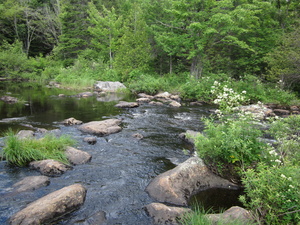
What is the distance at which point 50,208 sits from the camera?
369 centimetres

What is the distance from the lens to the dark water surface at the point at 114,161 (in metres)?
4.12

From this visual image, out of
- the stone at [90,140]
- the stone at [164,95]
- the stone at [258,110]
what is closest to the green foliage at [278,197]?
the stone at [258,110]

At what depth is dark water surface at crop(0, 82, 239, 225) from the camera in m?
4.12

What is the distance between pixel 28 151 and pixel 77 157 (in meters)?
1.26

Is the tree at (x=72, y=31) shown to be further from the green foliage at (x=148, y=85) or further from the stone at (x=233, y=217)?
the stone at (x=233, y=217)

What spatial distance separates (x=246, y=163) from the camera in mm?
4637

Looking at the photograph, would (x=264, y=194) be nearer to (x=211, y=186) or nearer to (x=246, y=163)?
(x=246, y=163)

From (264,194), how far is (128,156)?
3883mm

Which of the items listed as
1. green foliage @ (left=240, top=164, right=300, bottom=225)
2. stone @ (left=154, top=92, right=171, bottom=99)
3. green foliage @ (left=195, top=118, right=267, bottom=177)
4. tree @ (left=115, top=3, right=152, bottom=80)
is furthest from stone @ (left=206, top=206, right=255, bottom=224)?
tree @ (left=115, top=3, right=152, bottom=80)

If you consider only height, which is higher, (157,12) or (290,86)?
(157,12)

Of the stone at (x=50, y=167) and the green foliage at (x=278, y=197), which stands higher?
the green foliage at (x=278, y=197)

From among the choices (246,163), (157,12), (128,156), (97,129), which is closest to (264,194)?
(246,163)

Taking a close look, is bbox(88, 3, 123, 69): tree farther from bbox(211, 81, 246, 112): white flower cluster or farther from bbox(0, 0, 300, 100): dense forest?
bbox(211, 81, 246, 112): white flower cluster

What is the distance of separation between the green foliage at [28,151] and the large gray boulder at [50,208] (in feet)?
6.23
